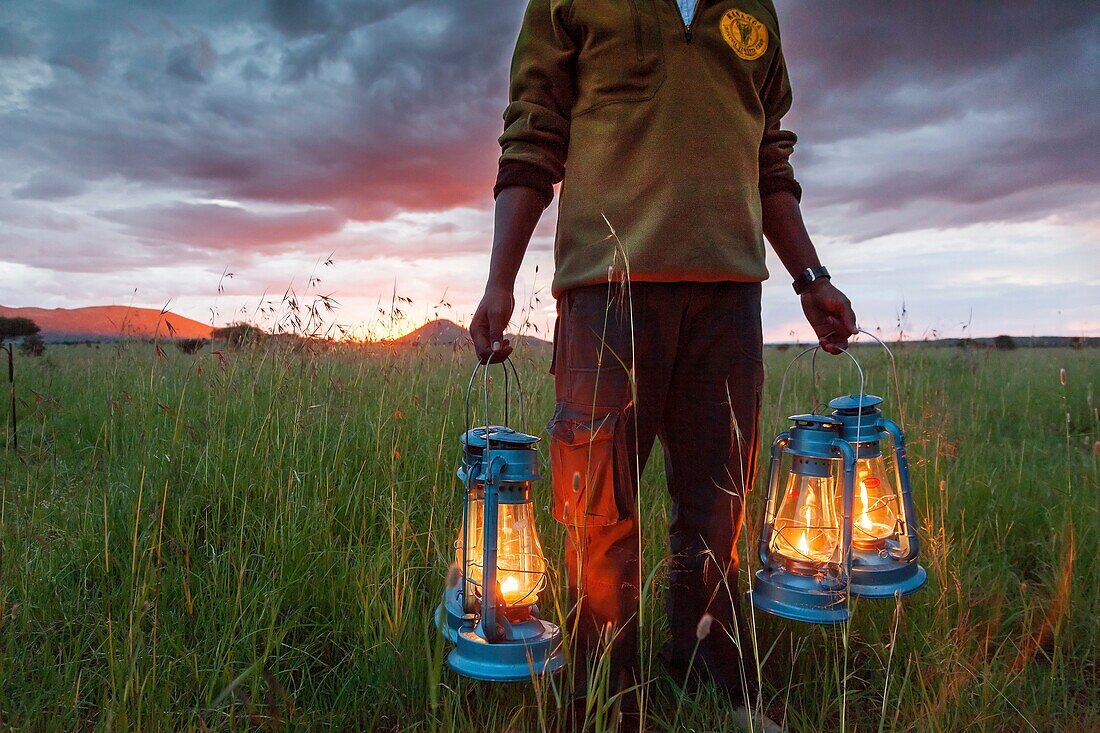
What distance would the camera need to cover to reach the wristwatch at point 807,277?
2.15 m

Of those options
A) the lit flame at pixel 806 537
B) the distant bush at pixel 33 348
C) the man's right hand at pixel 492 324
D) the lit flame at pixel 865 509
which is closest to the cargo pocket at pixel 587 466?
the man's right hand at pixel 492 324

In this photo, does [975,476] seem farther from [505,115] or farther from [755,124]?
[505,115]

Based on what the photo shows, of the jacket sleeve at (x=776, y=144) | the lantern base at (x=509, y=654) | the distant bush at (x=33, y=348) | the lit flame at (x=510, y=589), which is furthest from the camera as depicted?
the distant bush at (x=33, y=348)

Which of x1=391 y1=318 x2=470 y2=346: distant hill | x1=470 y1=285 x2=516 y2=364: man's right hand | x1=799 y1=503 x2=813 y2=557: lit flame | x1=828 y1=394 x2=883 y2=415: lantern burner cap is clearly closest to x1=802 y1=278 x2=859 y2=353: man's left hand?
x1=828 y1=394 x2=883 y2=415: lantern burner cap

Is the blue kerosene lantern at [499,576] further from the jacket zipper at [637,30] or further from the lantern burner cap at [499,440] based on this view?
the jacket zipper at [637,30]

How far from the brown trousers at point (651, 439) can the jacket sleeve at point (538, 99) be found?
0.37 metres

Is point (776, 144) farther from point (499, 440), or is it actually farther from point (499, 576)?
point (499, 576)

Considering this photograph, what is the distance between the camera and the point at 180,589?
242cm

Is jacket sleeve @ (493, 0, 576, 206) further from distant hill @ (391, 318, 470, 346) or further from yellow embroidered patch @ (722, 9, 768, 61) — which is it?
distant hill @ (391, 318, 470, 346)

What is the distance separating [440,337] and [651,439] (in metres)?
3.06

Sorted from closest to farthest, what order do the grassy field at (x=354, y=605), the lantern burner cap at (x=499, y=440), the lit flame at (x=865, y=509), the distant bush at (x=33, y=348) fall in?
the lantern burner cap at (x=499, y=440), the grassy field at (x=354, y=605), the lit flame at (x=865, y=509), the distant bush at (x=33, y=348)

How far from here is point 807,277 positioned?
2.17 metres

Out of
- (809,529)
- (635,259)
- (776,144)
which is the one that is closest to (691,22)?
(776,144)

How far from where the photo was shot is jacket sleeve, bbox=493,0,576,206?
1859 mm
